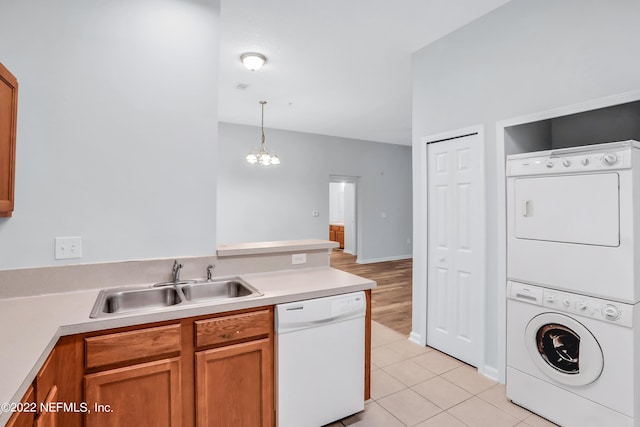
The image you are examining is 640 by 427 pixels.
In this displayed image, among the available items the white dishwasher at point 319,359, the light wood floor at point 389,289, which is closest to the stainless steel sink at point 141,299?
the white dishwasher at point 319,359

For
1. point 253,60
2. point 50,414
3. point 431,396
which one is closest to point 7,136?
point 50,414

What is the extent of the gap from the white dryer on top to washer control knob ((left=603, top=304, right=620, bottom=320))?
47 mm

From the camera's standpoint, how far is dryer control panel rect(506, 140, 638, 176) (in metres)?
1.66

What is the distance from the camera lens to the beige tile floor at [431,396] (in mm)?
2010

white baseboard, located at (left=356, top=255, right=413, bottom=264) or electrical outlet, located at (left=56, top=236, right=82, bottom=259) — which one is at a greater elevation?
electrical outlet, located at (left=56, top=236, right=82, bottom=259)

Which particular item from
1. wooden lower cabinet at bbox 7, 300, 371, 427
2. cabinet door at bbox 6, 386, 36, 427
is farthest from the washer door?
cabinet door at bbox 6, 386, 36, 427

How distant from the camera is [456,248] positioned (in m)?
2.82

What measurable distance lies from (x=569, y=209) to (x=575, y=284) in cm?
44

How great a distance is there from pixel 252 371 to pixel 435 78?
286cm

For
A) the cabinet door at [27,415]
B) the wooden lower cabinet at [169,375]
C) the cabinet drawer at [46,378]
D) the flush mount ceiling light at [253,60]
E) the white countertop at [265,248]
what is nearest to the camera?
the cabinet door at [27,415]

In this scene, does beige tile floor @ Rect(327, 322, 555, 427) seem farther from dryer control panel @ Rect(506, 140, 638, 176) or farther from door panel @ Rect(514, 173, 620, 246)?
dryer control panel @ Rect(506, 140, 638, 176)

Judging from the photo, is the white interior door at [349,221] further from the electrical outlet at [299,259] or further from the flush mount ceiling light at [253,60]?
the electrical outlet at [299,259]

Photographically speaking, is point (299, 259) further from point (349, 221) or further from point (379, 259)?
point (349, 221)

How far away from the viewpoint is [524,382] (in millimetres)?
2090
